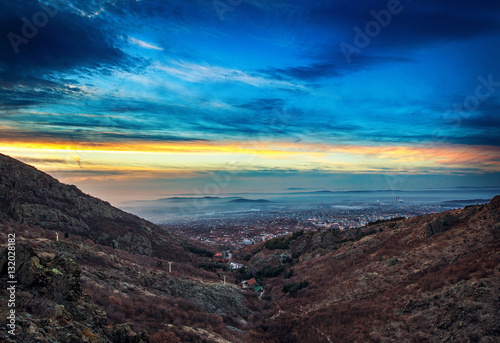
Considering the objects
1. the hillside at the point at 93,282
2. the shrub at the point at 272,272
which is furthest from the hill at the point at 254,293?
the shrub at the point at 272,272

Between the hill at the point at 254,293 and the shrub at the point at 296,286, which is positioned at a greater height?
the hill at the point at 254,293

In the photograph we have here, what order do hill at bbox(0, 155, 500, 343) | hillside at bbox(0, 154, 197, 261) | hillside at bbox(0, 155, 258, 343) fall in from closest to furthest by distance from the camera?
hillside at bbox(0, 155, 258, 343), hill at bbox(0, 155, 500, 343), hillside at bbox(0, 154, 197, 261)

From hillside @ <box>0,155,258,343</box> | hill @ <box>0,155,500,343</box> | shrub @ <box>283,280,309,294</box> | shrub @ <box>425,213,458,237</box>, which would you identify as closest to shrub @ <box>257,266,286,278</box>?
hill @ <box>0,155,500,343</box>

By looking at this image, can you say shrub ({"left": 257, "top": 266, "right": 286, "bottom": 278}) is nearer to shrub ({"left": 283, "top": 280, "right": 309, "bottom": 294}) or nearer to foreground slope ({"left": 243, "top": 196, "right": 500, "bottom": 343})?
foreground slope ({"left": 243, "top": 196, "right": 500, "bottom": 343})

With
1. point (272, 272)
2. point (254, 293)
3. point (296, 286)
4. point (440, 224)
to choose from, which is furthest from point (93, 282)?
point (440, 224)

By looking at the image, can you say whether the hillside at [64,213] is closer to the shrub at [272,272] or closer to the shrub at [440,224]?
the shrub at [272,272]

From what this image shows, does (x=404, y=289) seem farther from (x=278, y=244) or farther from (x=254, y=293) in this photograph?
(x=278, y=244)

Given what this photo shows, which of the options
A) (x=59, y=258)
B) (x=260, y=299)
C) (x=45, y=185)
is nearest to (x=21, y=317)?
(x=59, y=258)

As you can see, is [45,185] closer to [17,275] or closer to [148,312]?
[148,312]
